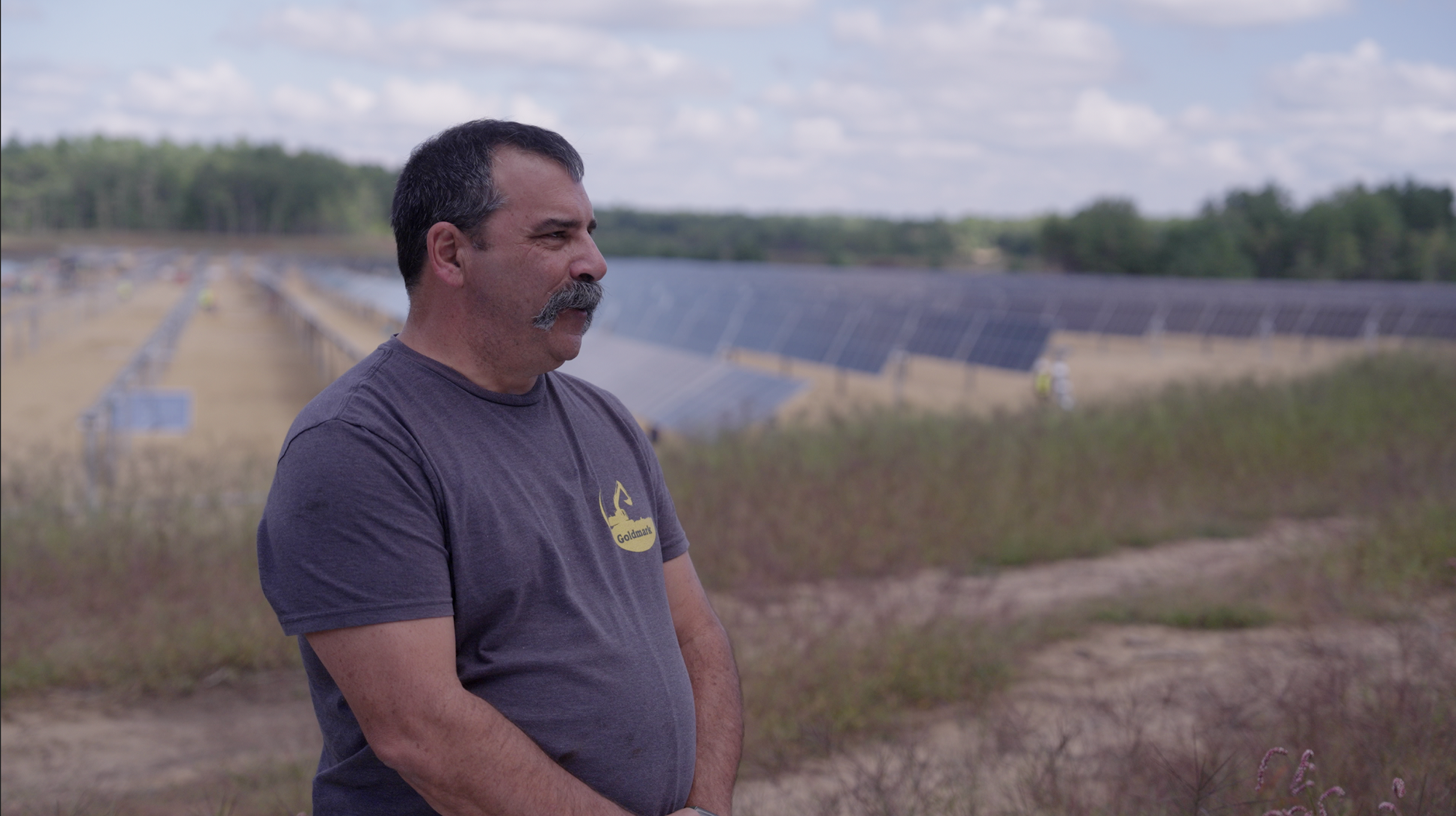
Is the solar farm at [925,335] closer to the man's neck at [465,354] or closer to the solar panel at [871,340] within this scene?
the solar panel at [871,340]

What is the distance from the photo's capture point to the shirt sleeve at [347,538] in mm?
1701

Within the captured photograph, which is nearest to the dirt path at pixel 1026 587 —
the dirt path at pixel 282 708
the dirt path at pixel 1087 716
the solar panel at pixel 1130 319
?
the dirt path at pixel 282 708

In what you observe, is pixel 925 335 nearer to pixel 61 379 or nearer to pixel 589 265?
pixel 61 379

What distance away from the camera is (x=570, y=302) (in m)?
1.98

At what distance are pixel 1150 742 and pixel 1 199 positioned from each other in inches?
286

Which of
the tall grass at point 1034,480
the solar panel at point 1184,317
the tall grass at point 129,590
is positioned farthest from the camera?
the solar panel at point 1184,317

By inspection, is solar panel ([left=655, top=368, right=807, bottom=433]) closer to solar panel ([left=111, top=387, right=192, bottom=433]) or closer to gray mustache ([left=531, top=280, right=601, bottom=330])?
solar panel ([left=111, top=387, right=192, bottom=433])

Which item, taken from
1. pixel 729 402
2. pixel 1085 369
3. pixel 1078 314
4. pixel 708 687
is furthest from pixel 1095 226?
pixel 708 687

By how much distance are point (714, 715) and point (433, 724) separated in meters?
0.71

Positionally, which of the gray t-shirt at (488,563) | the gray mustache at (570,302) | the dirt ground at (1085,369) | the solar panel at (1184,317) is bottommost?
the dirt ground at (1085,369)

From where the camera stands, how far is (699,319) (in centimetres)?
3331

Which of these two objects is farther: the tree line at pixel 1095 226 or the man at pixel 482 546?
the tree line at pixel 1095 226

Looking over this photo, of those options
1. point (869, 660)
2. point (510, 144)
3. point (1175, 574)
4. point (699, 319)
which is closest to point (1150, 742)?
point (869, 660)

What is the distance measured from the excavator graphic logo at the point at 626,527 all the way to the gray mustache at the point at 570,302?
325 millimetres
